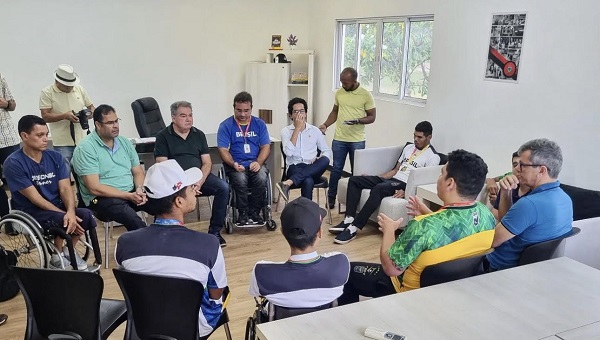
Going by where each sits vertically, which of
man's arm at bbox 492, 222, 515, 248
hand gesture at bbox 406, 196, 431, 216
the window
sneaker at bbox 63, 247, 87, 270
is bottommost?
sneaker at bbox 63, 247, 87, 270

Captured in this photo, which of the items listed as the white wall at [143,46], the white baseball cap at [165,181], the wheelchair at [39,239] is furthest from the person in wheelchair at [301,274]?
the white wall at [143,46]

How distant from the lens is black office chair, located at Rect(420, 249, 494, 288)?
191 centimetres

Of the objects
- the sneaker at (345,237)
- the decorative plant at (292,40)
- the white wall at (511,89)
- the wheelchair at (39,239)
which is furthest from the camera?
the decorative plant at (292,40)

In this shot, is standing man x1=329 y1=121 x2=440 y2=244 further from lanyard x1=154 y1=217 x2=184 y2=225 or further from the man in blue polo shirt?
lanyard x1=154 y1=217 x2=184 y2=225

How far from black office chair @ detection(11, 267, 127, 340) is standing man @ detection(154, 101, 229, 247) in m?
2.15

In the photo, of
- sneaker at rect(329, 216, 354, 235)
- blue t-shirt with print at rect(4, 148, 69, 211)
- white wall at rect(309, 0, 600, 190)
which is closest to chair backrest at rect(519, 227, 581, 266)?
white wall at rect(309, 0, 600, 190)

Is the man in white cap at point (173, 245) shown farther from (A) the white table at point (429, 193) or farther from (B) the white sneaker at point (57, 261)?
(A) the white table at point (429, 193)

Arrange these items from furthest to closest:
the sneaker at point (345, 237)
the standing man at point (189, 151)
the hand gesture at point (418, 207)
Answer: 1. the sneaker at point (345, 237)
2. the standing man at point (189, 151)
3. the hand gesture at point (418, 207)

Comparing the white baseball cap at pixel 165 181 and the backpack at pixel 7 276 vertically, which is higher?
the white baseball cap at pixel 165 181

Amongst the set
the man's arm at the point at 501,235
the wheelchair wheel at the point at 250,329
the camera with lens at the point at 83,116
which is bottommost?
the wheelchair wheel at the point at 250,329

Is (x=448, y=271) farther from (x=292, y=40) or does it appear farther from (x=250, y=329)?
(x=292, y=40)

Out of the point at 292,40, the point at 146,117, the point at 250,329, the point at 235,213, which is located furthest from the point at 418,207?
the point at 292,40

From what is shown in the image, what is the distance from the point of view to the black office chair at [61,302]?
164 centimetres

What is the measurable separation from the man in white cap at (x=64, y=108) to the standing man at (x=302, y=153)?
1.95 meters
